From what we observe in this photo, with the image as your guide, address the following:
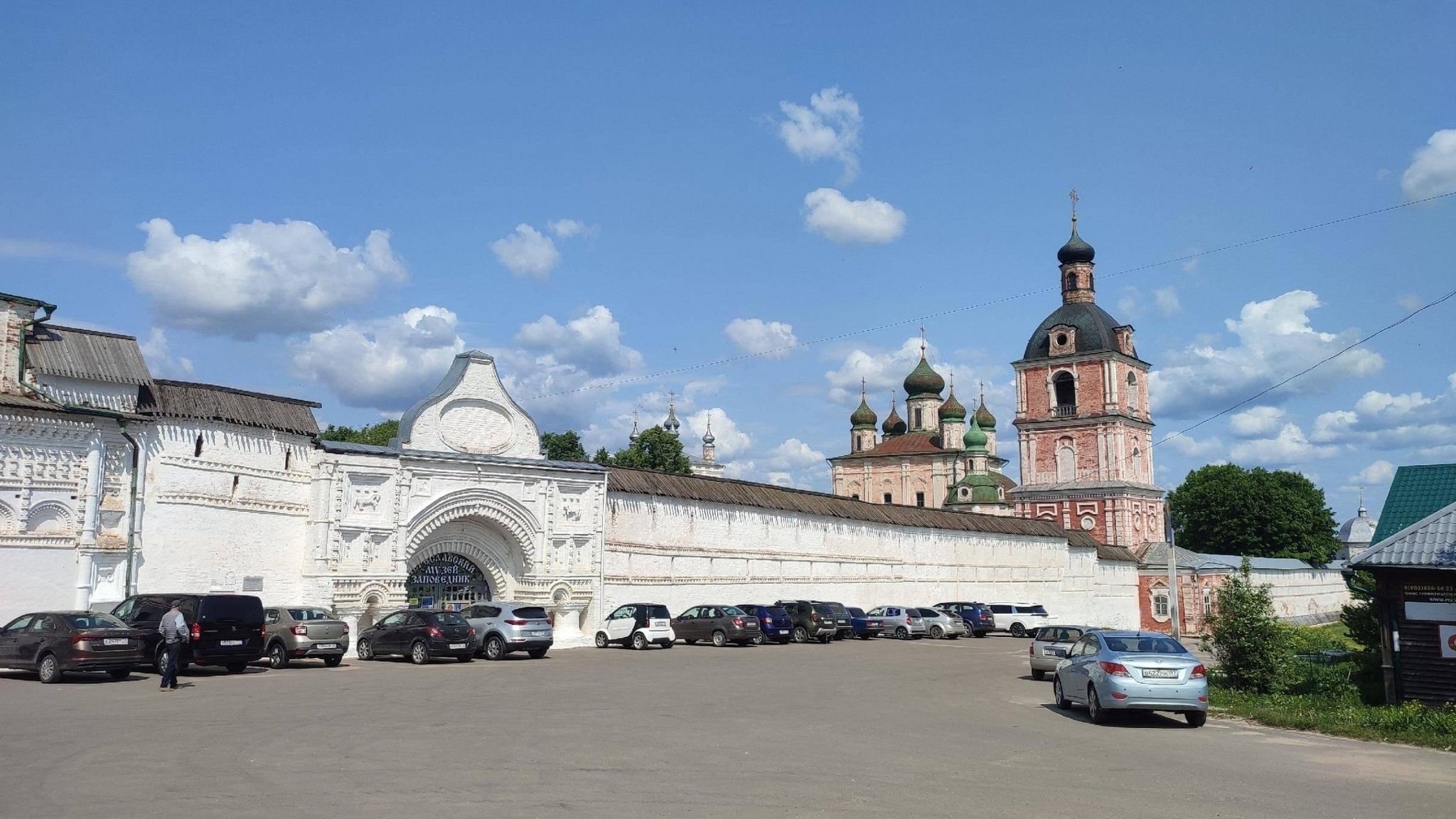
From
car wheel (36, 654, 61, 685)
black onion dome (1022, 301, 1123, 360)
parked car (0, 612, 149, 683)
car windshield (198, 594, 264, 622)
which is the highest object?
black onion dome (1022, 301, 1123, 360)

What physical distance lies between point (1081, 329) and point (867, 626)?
42.6 metres

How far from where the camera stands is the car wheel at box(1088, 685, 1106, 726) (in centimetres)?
1628

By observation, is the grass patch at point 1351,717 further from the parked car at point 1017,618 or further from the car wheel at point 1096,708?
the parked car at point 1017,618

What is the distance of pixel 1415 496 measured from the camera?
23016 mm

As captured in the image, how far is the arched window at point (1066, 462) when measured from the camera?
7688cm

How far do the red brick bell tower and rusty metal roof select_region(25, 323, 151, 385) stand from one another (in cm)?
5968

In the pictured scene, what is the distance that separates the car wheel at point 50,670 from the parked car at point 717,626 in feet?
58.1

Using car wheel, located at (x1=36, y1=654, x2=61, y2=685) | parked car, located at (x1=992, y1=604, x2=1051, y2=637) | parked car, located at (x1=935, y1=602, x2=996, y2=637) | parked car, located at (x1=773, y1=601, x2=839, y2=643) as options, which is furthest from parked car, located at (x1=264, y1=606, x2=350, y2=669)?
parked car, located at (x1=992, y1=604, x2=1051, y2=637)

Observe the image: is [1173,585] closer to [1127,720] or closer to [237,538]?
[1127,720]

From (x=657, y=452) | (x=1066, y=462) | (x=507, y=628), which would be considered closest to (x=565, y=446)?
(x=657, y=452)

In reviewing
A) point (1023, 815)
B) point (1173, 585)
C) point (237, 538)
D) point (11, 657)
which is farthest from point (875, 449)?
point (1023, 815)

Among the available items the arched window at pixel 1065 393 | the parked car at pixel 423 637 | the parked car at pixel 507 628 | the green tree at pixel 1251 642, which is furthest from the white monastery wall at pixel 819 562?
the green tree at pixel 1251 642

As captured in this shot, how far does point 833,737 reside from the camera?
1392 centimetres

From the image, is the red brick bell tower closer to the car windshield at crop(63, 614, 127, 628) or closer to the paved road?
the paved road
